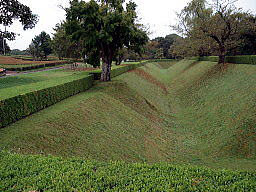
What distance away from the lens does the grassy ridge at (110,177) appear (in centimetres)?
367

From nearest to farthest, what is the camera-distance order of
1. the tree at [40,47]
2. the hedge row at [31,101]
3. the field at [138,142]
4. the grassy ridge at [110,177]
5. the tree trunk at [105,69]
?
1. the grassy ridge at [110,177]
2. the field at [138,142]
3. the hedge row at [31,101]
4. the tree trunk at [105,69]
5. the tree at [40,47]

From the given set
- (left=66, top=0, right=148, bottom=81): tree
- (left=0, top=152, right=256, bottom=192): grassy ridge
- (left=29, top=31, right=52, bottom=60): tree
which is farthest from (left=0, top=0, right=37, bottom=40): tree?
(left=29, top=31, right=52, bottom=60): tree

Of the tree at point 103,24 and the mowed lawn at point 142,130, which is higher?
the tree at point 103,24

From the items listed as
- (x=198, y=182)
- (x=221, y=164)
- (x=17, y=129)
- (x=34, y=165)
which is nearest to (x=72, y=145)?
(x=17, y=129)

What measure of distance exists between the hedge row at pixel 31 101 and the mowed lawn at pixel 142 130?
39 cm

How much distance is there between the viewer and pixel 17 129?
7.24 metres

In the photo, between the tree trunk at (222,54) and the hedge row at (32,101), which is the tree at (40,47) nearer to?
the tree trunk at (222,54)

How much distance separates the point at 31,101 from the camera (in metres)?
9.10

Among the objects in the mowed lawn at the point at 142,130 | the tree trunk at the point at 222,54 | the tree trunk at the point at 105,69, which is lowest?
the mowed lawn at the point at 142,130

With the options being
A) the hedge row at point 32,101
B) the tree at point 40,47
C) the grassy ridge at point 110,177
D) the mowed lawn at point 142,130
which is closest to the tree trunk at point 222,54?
the mowed lawn at point 142,130

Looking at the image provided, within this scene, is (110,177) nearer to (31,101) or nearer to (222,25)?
(31,101)

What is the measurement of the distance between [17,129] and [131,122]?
6791 mm

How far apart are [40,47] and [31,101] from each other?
8329 centimetres

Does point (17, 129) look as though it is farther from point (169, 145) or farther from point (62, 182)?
point (169, 145)
